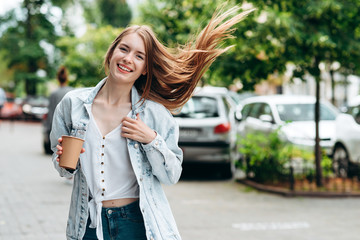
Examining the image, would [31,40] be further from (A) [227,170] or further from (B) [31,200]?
(B) [31,200]

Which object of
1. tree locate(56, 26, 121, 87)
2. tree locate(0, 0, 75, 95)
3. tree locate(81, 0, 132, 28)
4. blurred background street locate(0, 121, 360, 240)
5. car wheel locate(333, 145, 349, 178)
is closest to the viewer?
blurred background street locate(0, 121, 360, 240)

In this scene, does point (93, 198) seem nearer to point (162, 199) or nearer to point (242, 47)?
point (162, 199)

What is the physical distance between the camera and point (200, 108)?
10.5 meters

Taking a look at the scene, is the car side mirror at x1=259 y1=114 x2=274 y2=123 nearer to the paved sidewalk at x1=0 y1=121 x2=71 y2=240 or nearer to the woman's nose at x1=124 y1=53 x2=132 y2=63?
the paved sidewalk at x1=0 y1=121 x2=71 y2=240

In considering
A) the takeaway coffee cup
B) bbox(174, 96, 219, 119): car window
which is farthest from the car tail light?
the takeaway coffee cup

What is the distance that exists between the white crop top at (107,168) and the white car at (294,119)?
8385 mm

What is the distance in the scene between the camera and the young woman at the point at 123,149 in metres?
2.55

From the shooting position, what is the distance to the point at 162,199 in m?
2.66

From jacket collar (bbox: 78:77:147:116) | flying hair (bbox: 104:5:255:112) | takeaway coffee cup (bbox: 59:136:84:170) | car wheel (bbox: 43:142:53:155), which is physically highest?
flying hair (bbox: 104:5:255:112)

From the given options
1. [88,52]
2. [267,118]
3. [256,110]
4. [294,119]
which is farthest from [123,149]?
[88,52]

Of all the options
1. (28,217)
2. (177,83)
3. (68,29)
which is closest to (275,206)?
(28,217)

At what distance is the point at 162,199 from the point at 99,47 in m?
23.1

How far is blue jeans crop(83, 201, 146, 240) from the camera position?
256 centimetres

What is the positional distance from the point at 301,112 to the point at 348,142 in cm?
230
